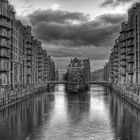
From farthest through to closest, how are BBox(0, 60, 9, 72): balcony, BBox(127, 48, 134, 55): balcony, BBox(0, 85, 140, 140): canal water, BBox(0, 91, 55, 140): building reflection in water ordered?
BBox(127, 48, 134, 55): balcony → BBox(0, 60, 9, 72): balcony → BBox(0, 91, 55, 140): building reflection in water → BBox(0, 85, 140, 140): canal water

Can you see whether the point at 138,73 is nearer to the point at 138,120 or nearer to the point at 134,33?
the point at 134,33

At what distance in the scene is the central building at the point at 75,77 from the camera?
15898cm

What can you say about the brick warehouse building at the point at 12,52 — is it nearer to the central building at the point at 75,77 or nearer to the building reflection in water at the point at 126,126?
the central building at the point at 75,77

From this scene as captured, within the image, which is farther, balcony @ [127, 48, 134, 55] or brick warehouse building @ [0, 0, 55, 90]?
balcony @ [127, 48, 134, 55]

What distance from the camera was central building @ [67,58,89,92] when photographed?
15898 centimetres

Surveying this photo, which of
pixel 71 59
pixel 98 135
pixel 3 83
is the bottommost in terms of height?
pixel 98 135

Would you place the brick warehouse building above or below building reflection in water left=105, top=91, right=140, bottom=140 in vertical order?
above

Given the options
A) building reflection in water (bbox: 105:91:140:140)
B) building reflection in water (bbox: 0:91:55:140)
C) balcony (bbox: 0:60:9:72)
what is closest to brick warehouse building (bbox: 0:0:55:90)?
balcony (bbox: 0:60:9:72)

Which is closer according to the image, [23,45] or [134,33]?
[134,33]

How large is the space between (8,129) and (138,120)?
22634mm

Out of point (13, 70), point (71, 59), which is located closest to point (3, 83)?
point (13, 70)

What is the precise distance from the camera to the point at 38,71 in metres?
168

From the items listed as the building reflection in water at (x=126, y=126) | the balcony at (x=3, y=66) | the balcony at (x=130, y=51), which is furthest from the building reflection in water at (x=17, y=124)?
the balcony at (x=130, y=51)

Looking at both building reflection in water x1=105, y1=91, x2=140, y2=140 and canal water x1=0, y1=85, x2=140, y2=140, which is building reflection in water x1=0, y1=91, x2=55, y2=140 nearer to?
canal water x1=0, y1=85, x2=140, y2=140
